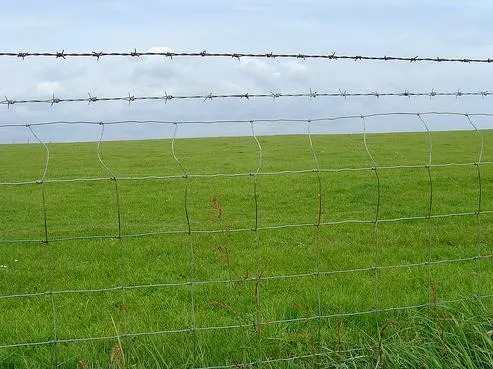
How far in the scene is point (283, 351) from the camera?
169 inches

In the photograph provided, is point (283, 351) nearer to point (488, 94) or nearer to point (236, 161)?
point (488, 94)

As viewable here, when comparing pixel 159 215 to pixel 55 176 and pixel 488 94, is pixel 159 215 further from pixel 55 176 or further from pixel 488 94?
pixel 55 176

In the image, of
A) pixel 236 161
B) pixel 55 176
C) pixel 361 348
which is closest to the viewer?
pixel 361 348

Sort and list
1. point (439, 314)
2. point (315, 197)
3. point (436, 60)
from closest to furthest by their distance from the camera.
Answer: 1. point (439, 314)
2. point (436, 60)
3. point (315, 197)

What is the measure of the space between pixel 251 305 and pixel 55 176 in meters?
15.9

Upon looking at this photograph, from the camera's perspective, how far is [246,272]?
15.3ft

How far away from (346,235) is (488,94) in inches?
171

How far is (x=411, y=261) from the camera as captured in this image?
7.80 m

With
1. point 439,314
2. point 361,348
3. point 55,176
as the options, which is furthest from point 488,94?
point 55,176

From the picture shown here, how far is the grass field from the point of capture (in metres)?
4.21

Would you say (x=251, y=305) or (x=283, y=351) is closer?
(x=283, y=351)

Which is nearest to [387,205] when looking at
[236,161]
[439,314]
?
[439,314]

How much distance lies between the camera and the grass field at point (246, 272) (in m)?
4.21

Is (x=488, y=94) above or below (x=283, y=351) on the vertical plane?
above
